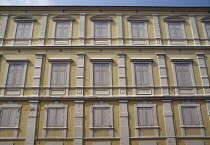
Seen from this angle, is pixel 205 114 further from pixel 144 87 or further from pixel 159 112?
pixel 144 87

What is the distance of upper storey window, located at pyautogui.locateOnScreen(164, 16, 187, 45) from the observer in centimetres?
1409

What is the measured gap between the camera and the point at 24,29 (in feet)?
47.1

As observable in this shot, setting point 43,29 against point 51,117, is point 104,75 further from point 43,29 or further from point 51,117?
point 43,29

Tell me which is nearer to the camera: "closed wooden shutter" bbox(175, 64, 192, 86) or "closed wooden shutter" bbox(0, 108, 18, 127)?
"closed wooden shutter" bbox(0, 108, 18, 127)

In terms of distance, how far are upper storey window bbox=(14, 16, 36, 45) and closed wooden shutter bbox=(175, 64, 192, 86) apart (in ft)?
36.0

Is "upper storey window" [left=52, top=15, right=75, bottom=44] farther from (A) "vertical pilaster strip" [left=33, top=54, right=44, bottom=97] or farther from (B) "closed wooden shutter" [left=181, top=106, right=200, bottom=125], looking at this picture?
(B) "closed wooden shutter" [left=181, top=106, right=200, bottom=125]

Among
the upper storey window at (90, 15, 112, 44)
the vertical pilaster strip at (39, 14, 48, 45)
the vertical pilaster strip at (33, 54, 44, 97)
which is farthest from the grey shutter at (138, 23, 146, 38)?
the vertical pilaster strip at (33, 54, 44, 97)

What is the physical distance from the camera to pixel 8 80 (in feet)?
41.1

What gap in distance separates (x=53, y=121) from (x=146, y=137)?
230 inches

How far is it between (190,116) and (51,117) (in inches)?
348

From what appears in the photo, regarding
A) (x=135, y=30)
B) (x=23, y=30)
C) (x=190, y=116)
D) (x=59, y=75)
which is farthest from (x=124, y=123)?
(x=23, y=30)

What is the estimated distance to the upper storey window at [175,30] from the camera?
1409 centimetres

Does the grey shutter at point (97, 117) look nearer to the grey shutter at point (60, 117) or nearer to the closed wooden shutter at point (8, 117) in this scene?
the grey shutter at point (60, 117)

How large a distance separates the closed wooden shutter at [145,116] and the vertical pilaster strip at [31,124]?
257 inches
